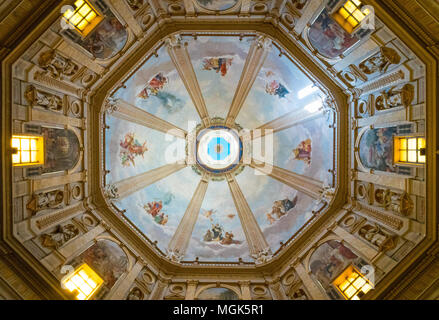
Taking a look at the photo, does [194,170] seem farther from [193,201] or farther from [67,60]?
[67,60]

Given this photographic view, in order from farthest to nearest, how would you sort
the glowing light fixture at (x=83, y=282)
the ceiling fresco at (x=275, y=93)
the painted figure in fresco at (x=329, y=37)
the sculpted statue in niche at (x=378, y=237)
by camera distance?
the ceiling fresco at (x=275, y=93) < the painted figure in fresco at (x=329, y=37) < the glowing light fixture at (x=83, y=282) < the sculpted statue in niche at (x=378, y=237)

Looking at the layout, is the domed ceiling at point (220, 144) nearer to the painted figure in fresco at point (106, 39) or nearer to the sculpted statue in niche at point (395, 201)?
the painted figure in fresco at point (106, 39)

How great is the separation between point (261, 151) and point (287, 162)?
1.86 metres

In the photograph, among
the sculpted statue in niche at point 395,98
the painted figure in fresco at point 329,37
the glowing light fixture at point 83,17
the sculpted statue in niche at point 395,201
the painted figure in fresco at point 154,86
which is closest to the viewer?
the sculpted statue in niche at point 395,98

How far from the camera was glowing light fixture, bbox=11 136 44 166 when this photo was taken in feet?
29.7

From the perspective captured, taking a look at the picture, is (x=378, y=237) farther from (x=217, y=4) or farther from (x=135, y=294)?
(x=217, y=4)

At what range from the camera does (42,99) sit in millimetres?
9820

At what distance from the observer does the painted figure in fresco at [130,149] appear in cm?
1545

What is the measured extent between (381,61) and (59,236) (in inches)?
502

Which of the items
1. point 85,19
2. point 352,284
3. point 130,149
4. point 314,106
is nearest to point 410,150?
point 352,284

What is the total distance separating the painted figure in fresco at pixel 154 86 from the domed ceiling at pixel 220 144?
0.06m

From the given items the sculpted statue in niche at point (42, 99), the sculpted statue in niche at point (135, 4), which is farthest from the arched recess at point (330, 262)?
the sculpted statue in niche at point (135, 4)
